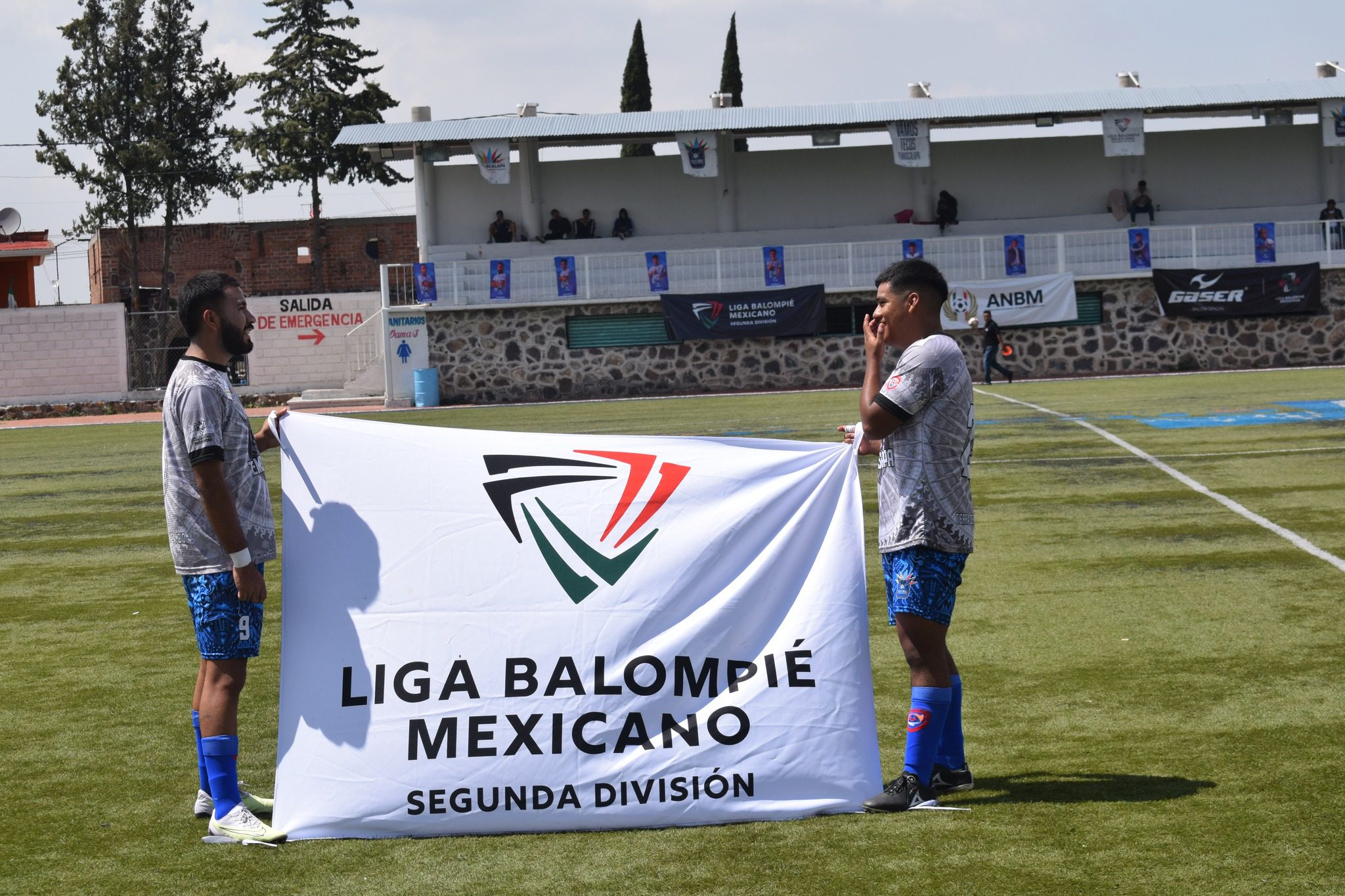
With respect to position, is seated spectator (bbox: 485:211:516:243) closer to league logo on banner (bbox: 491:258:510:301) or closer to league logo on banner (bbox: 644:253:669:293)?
league logo on banner (bbox: 491:258:510:301)

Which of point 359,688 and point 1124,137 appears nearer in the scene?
point 359,688

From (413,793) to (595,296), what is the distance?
31.2 metres

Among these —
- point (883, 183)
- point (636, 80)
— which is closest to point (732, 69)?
point (636, 80)

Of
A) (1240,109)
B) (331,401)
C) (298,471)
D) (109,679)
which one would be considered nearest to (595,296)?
(331,401)

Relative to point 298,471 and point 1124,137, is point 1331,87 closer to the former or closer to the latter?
point 1124,137

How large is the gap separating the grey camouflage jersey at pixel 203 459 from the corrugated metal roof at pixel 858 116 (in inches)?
1309

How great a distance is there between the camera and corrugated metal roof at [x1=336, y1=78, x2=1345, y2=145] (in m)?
37.0

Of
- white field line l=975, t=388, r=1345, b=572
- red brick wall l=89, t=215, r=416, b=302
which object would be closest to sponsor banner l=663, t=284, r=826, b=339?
white field line l=975, t=388, r=1345, b=572

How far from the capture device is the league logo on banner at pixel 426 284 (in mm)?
35469

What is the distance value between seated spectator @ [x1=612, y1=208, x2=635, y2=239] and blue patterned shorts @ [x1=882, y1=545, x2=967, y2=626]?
35.2 m

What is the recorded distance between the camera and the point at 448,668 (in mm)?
4949

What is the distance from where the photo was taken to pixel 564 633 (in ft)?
16.4

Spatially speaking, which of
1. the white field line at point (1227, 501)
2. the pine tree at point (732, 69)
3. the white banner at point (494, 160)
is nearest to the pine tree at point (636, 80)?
the pine tree at point (732, 69)

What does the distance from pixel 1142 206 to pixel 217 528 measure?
37.5m
